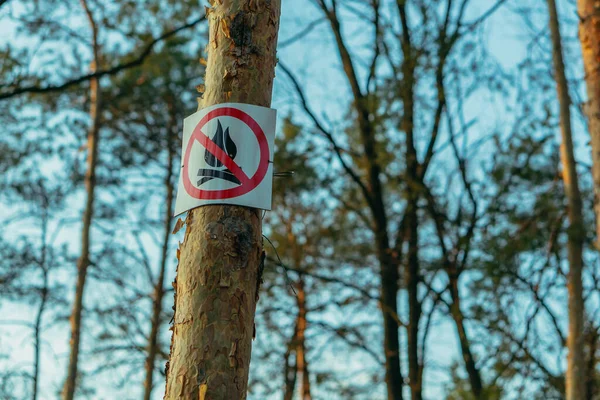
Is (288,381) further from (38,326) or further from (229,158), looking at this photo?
(229,158)

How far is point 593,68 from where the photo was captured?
5.45 meters

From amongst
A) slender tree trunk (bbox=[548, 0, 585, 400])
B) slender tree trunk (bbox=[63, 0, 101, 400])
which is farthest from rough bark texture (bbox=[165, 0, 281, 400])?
slender tree trunk (bbox=[63, 0, 101, 400])

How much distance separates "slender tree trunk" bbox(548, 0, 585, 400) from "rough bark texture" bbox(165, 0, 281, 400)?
16.5ft

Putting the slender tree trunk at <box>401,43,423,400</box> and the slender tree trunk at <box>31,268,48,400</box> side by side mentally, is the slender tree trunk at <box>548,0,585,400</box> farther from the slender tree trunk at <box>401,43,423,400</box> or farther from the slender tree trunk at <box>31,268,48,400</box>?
the slender tree trunk at <box>31,268,48,400</box>

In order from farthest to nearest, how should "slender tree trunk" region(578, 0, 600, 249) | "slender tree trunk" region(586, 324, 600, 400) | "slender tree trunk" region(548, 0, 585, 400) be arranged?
"slender tree trunk" region(586, 324, 600, 400) < "slender tree trunk" region(548, 0, 585, 400) < "slender tree trunk" region(578, 0, 600, 249)

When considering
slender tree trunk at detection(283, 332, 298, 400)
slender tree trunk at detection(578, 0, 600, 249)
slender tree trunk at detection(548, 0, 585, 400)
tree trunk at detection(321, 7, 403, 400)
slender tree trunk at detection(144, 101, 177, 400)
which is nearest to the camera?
slender tree trunk at detection(578, 0, 600, 249)

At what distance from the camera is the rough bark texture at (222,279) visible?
85.7 inches

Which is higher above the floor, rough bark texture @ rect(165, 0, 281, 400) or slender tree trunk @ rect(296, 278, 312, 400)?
slender tree trunk @ rect(296, 278, 312, 400)

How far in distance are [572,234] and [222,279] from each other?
20.2 feet

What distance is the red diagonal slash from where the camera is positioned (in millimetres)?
2408

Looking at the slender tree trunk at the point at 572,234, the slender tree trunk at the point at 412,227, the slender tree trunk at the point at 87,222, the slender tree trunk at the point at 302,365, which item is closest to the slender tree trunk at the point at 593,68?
the slender tree trunk at the point at 572,234

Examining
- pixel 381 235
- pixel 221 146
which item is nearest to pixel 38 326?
pixel 381 235

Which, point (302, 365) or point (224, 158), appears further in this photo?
point (302, 365)

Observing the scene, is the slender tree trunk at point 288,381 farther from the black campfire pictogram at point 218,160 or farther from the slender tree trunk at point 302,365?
the black campfire pictogram at point 218,160
